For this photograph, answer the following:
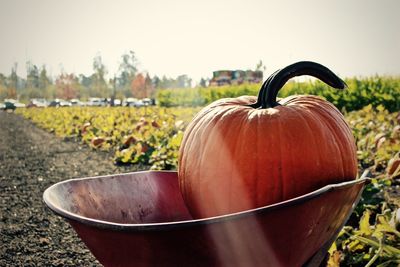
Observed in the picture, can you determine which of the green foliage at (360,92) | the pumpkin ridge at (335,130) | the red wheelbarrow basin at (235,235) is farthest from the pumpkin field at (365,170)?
the green foliage at (360,92)

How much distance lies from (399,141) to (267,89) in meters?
3.94

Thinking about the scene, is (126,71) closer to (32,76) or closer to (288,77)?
(32,76)

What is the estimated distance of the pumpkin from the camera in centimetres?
134

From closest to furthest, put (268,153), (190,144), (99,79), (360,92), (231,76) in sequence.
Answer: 1. (268,153)
2. (190,144)
3. (360,92)
4. (231,76)
5. (99,79)

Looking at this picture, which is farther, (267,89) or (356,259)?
(356,259)

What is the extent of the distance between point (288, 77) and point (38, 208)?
381cm

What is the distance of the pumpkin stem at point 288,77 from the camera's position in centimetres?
140

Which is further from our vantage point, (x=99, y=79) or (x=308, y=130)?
(x=99, y=79)

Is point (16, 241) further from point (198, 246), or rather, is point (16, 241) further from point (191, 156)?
point (198, 246)

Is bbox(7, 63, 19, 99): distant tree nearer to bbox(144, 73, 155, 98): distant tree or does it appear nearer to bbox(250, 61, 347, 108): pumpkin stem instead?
bbox(144, 73, 155, 98): distant tree

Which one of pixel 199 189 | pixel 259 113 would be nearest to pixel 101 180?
pixel 199 189

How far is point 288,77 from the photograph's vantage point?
1.42 meters

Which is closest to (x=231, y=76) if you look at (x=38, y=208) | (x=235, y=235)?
(x=38, y=208)

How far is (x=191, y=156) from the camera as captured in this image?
4.81ft
